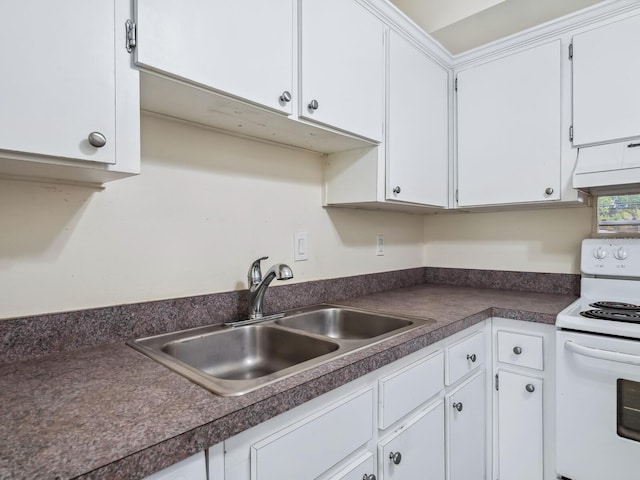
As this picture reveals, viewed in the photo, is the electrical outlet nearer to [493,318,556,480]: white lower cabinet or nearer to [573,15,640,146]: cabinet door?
[493,318,556,480]: white lower cabinet

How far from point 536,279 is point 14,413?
2206mm

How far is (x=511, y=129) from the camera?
1795mm

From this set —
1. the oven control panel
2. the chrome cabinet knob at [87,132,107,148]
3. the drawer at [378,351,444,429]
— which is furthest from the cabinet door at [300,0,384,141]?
the oven control panel

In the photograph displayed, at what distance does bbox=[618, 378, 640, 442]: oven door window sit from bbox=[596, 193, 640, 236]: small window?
31.9 inches

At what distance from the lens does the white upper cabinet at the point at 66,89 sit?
0.65m

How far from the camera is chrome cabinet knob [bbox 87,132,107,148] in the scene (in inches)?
28.4

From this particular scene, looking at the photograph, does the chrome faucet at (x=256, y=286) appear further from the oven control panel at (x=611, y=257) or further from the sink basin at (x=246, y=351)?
the oven control panel at (x=611, y=257)

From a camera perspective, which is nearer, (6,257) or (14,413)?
(14,413)

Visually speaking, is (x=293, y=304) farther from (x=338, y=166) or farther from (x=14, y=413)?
(x=14, y=413)

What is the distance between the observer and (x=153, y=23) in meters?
0.82

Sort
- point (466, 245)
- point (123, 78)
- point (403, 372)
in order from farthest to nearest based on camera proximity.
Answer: point (466, 245) < point (403, 372) < point (123, 78)

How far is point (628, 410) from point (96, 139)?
5.90 ft

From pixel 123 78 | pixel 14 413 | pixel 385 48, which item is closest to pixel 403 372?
pixel 14 413

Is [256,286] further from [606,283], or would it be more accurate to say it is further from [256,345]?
[606,283]
